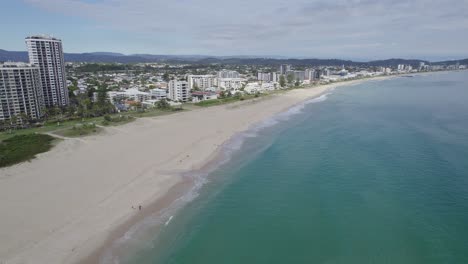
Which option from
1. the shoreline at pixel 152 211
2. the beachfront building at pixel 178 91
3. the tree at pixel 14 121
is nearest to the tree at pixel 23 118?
the tree at pixel 14 121

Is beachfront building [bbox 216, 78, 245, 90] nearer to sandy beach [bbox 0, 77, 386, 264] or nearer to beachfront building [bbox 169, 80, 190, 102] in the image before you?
beachfront building [bbox 169, 80, 190, 102]

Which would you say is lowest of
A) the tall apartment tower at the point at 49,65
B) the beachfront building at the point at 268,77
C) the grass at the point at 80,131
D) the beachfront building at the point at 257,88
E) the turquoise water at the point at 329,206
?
the turquoise water at the point at 329,206

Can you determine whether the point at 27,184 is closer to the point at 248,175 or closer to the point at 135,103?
the point at 248,175

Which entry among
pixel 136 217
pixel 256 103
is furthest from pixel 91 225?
pixel 256 103

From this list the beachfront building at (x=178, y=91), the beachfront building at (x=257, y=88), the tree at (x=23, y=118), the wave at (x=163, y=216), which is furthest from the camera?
the beachfront building at (x=257, y=88)

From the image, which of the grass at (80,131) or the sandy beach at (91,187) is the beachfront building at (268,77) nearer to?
the sandy beach at (91,187)

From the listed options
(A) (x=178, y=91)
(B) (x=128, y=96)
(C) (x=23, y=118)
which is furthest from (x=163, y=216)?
(B) (x=128, y=96)
